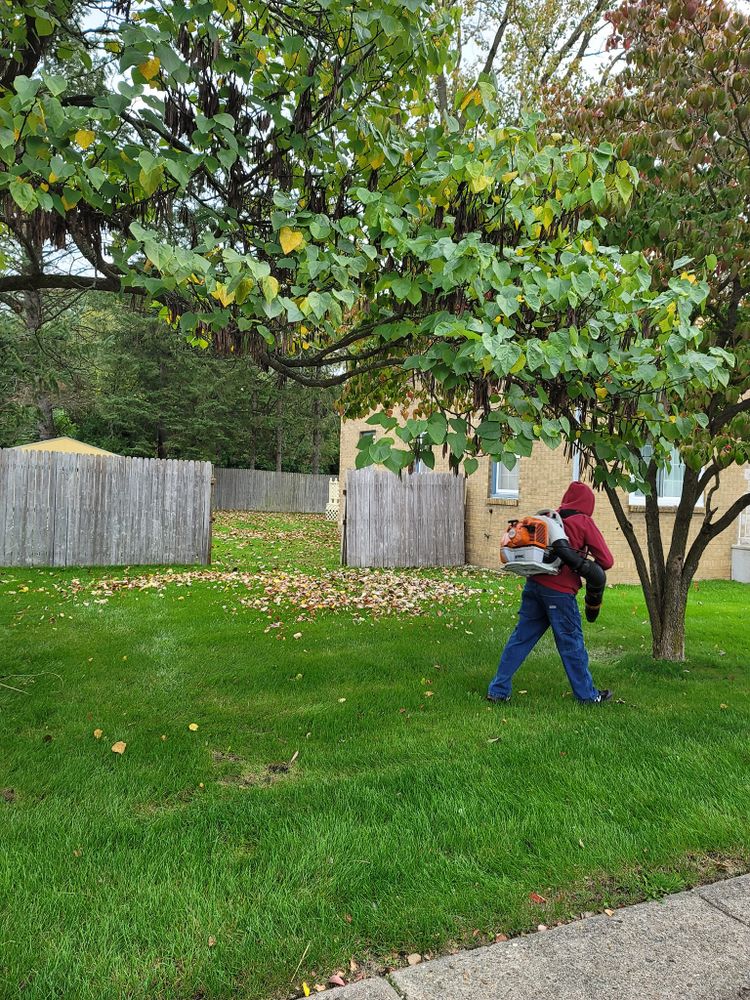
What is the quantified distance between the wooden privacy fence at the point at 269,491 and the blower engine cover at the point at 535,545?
26.0m

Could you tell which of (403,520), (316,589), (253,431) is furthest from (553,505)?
(253,431)

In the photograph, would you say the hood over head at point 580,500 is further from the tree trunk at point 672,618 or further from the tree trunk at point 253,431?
the tree trunk at point 253,431

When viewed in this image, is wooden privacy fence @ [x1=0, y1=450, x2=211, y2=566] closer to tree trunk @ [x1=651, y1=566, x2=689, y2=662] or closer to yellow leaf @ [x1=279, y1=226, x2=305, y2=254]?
tree trunk @ [x1=651, y1=566, x2=689, y2=662]

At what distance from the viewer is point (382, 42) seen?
4215mm

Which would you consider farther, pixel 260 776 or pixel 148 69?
pixel 260 776

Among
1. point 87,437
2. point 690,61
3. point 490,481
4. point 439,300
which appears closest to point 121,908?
point 439,300

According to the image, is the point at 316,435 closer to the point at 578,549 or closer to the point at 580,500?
the point at 580,500

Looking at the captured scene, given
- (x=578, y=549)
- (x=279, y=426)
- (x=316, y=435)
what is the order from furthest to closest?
(x=316, y=435) → (x=279, y=426) → (x=578, y=549)

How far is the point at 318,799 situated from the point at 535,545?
2.39m

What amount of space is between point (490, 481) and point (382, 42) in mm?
10702

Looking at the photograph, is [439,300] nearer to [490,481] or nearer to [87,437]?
[490,481]

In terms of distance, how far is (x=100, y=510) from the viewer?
12.3 meters

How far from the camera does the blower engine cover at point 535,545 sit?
4.89 m

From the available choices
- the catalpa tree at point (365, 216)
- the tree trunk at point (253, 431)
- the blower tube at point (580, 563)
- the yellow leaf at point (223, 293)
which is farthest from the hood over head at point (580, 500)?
the tree trunk at point (253, 431)
